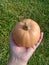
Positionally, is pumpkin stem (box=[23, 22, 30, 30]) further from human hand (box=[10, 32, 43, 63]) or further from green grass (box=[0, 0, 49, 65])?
green grass (box=[0, 0, 49, 65])

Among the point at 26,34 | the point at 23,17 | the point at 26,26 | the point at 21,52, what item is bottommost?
the point at 23,17

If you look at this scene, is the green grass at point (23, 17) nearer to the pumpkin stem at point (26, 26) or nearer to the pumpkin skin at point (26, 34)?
the pumpkin skin at point (26, 34)

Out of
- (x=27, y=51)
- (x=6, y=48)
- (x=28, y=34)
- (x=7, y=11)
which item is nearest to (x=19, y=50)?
(x=27, y=51)

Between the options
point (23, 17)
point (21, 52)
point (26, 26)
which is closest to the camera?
point (26, 26)

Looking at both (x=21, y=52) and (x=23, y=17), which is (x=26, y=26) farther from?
(x=23, y=17)

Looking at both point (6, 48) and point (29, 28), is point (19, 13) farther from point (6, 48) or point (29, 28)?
point (29, 28)

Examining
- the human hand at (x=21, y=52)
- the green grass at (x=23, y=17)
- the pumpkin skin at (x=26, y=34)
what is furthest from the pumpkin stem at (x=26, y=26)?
the green grass at (x=23, y=17)

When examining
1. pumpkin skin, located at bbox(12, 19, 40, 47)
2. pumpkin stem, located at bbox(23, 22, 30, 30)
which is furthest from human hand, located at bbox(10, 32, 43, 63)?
pumpkin stem, located at bbox(23, 22, 30, 30)

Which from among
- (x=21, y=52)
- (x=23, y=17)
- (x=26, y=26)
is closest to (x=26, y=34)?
(x=26, y=26)


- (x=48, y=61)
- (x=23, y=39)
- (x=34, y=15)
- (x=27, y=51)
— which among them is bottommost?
(x=48, y=61)
